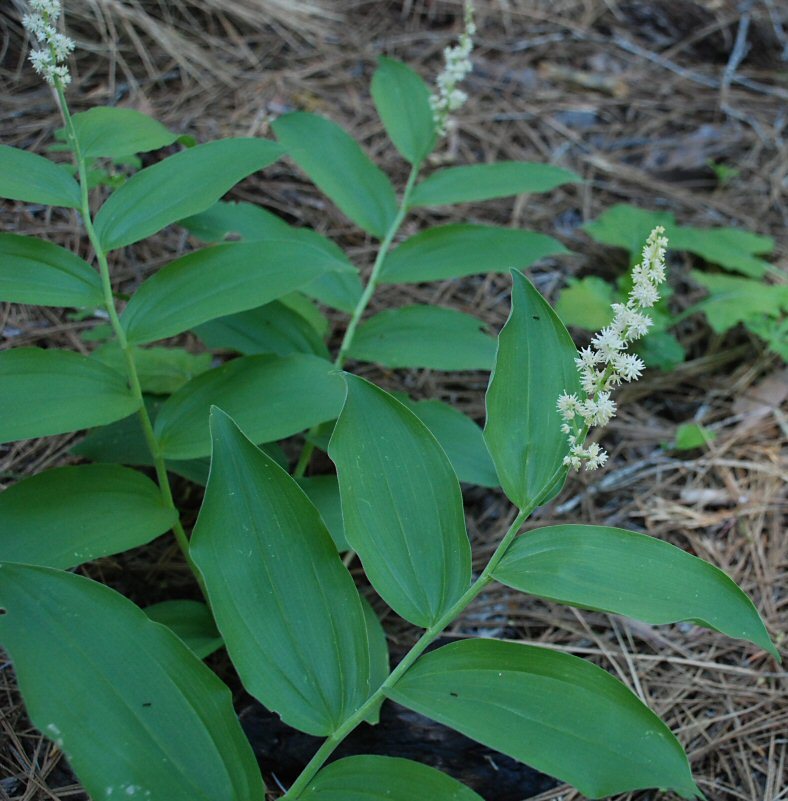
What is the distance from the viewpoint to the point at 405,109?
280 cm

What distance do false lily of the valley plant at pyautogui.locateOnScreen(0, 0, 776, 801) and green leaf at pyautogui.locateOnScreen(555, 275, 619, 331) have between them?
0.76 meters

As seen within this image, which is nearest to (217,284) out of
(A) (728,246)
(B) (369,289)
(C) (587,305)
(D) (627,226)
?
(B) (369,289)

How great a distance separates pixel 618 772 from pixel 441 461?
25.9 inches

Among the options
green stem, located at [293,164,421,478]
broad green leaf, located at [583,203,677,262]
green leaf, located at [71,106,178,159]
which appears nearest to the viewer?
green leaf, located at [71,106,178,159]

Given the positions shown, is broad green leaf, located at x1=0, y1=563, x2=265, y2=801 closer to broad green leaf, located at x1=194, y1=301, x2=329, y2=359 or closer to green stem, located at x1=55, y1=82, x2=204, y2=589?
green stem, located at x1=55, y1=82, x2=204, y2=589

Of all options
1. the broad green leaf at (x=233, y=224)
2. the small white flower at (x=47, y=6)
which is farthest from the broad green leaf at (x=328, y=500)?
the small white flower at (x=47, y=6)

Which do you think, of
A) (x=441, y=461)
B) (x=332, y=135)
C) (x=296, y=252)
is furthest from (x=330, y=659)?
(x=332, y=135)

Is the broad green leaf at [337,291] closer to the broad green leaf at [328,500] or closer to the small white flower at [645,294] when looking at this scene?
the broad green leaf at [328,500]

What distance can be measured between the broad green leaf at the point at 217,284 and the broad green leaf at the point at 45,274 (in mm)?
118

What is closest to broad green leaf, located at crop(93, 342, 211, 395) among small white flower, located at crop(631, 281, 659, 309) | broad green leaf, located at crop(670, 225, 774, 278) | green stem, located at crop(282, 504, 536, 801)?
green stem, located at crop(282, 504, 536, 801)

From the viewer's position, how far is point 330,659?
4.87 ft

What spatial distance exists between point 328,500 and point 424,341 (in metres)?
0.60

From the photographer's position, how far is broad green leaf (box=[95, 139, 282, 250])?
6.46 feet

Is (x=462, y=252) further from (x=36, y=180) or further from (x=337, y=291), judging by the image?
(x=36, y=180)
